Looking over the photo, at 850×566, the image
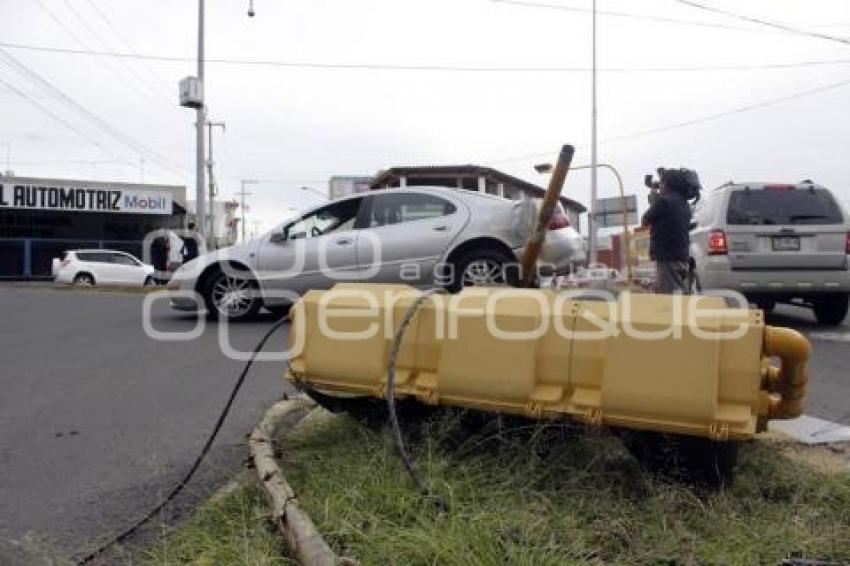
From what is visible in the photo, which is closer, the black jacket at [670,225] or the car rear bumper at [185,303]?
the black jacket at [670,225]

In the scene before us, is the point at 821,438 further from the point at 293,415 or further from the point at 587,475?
the point at 293,415

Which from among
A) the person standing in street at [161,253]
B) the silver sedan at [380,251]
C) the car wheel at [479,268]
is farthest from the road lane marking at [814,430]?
the person standing in street at [161,253]

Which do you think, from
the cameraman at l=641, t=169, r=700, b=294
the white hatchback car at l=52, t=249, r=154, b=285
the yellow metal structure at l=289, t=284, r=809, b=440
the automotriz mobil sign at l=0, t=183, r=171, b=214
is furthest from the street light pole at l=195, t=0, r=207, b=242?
the yellow metal structure at l=289, t=284, r=809, b=440

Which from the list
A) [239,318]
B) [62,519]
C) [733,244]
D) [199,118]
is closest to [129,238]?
[199,118]

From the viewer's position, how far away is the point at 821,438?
15.9 ft

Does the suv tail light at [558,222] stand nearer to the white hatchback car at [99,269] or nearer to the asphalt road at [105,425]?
the asphalt road at [105,425]

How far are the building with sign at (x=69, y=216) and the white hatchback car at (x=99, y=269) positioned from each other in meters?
4.47

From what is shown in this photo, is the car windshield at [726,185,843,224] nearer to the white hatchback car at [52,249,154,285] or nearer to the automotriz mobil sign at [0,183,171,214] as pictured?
the white hatchback car at [52,249,154,285]

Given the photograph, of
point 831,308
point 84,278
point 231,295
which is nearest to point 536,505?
point 231,295

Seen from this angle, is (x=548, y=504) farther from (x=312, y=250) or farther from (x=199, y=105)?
(x=199, y=105)

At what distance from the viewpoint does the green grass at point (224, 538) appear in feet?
10.7

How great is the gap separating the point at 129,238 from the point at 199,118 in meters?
17.1

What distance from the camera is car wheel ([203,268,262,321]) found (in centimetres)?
1049

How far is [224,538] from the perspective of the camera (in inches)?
136
